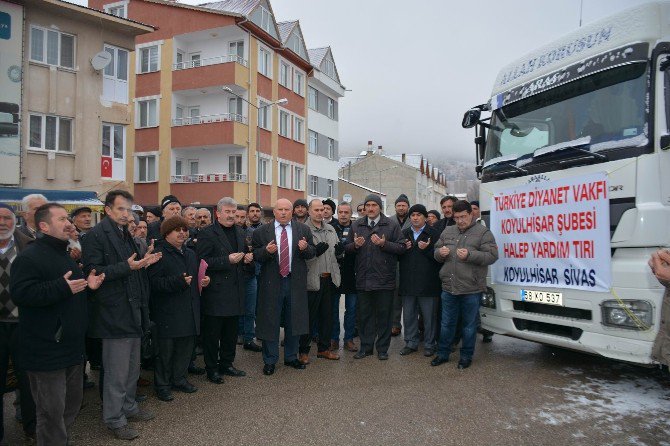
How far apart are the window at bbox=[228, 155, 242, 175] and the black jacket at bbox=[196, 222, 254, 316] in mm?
20815

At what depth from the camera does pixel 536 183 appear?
596 centimetres

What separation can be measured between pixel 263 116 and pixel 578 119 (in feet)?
78.1

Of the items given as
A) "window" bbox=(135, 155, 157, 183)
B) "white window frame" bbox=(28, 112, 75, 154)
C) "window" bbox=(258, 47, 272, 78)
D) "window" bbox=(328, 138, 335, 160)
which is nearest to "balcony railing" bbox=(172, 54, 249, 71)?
"window" bbox=(258, 47, 272, 78)

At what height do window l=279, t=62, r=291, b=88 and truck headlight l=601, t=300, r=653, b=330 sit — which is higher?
window l=279, t=62, r=291, b=88

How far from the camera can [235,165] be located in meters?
26.3

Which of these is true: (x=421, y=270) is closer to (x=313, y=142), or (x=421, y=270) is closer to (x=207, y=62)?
(x=207, y=62)

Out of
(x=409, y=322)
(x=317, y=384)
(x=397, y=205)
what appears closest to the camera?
(x=317, y=384)

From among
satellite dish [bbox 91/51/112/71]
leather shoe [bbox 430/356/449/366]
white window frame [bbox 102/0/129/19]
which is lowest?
leather shoe [bbox 430/356/449/366]

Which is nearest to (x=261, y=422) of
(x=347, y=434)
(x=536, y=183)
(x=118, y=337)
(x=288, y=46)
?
(x=347, y=434)

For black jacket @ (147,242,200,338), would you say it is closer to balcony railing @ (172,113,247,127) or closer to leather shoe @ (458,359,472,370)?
leather shoe @ (458,359,472,370)

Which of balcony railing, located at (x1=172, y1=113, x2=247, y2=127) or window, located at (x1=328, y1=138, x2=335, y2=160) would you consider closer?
balcony railing, located at (x1=172, y1=113, x2=247, y2=127)

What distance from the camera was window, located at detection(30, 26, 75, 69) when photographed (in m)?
16.8

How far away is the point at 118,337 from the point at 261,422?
1.51 m

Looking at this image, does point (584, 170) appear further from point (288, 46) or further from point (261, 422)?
point (288, 46)
